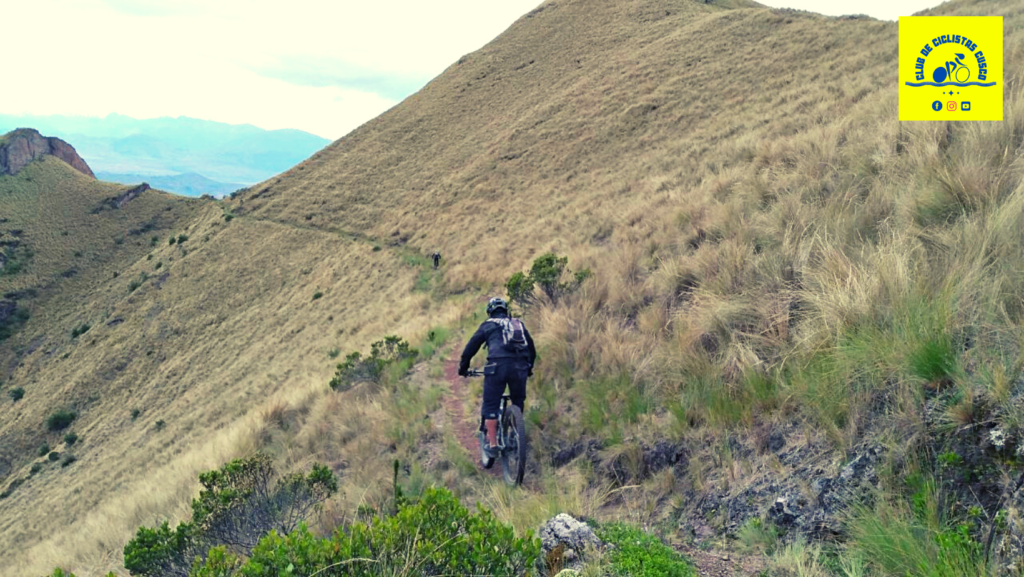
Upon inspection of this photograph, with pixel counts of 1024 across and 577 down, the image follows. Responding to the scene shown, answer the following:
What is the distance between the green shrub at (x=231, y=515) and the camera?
396 centimetres

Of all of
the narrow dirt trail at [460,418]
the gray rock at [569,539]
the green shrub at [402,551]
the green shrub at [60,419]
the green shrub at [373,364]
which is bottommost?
the green shrub at [60,419]

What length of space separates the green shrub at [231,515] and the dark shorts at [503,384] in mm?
1740

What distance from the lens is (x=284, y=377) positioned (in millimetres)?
17219

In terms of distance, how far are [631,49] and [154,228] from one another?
187 feet

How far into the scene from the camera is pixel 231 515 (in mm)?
4652

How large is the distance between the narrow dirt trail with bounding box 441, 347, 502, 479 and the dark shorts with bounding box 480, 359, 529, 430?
0.71 metres

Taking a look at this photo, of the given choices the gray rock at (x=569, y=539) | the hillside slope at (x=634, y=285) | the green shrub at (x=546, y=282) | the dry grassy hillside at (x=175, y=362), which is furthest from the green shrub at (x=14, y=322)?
the gray rock at (x=569, y=539)

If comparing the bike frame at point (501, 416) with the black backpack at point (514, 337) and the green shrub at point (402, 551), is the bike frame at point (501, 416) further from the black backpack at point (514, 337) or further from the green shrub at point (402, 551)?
the green shrub at point (402, 551)

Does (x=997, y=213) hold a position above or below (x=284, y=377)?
above

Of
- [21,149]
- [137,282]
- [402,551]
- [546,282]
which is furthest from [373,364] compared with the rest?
[21,149]

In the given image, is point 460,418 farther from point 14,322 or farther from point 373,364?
point 14,322

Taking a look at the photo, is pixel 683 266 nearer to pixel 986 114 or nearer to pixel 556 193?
pixel 986 114

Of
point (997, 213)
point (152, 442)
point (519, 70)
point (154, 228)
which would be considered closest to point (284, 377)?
point (152, 442)

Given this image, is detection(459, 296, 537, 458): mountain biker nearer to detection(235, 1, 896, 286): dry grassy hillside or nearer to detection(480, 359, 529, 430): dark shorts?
detection(480, 359, 529, 430): dark shorts
